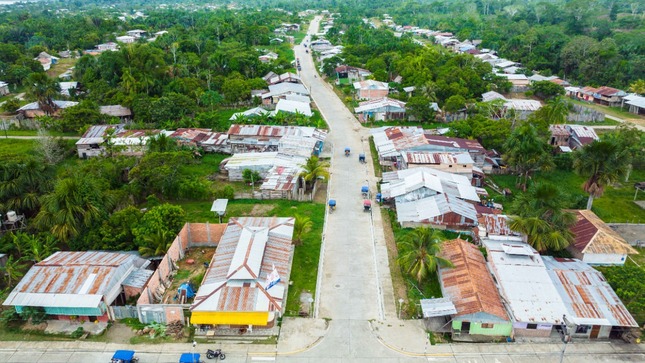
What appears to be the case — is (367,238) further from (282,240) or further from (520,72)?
(520,72)

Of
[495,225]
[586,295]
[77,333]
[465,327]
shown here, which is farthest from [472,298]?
[77,333]

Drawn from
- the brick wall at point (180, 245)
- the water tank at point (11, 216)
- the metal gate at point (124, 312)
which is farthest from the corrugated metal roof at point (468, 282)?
the water tank at point (11, 216)

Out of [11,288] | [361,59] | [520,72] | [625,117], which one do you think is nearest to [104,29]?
[361,59]

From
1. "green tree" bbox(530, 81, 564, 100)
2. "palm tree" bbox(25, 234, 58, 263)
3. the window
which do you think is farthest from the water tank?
"green tree" bbox(530, 81, 564, 100)

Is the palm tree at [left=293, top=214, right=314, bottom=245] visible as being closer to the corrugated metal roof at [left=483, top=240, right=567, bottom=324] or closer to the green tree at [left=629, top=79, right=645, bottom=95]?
the corrugated metal roof at [left=483, top=240, right=567, bottom=324]

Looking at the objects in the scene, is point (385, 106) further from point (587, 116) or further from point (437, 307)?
point (437, 307)

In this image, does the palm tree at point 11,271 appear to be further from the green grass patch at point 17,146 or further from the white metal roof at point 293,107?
the white metal roof at point 293,107
